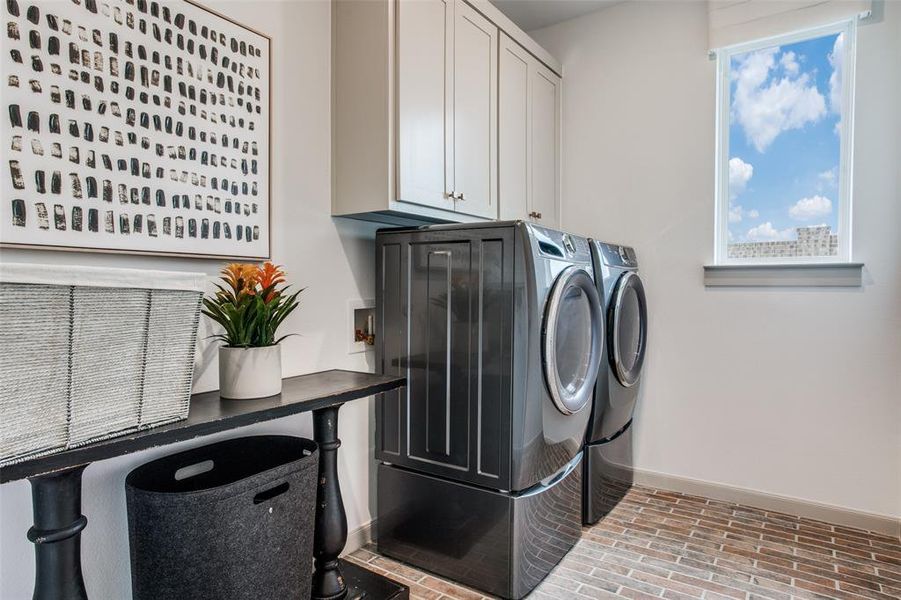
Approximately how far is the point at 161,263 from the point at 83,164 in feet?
1.03

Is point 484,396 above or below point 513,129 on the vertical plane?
below

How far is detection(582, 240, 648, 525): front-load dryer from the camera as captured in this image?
2281mm

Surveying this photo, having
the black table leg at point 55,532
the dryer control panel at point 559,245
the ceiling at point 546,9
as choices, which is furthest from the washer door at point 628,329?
the black table leg at point 55,532

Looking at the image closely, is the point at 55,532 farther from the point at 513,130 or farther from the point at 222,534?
the point at 513,130

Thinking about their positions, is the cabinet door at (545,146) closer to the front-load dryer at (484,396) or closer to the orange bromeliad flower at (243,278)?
the front-load dryer at (484,396)

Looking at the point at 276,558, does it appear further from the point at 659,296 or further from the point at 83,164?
the point at 659,296

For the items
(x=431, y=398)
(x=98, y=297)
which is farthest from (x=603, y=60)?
(x=98, y=297)

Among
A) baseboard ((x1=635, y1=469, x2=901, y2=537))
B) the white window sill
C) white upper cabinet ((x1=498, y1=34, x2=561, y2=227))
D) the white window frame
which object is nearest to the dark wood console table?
white upper cabinet ((x1=498, y1=34, x2=561, y2=227))

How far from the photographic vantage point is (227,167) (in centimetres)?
160

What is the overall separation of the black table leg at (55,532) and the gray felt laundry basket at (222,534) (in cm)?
16

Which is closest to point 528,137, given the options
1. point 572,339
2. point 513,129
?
point 513,129

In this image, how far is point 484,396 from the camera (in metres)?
1.77

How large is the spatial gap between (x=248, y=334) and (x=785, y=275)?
2422 millimetres

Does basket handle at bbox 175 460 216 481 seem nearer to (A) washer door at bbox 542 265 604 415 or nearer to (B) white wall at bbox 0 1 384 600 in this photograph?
(B) white wall at bbox 0 1 384 600
